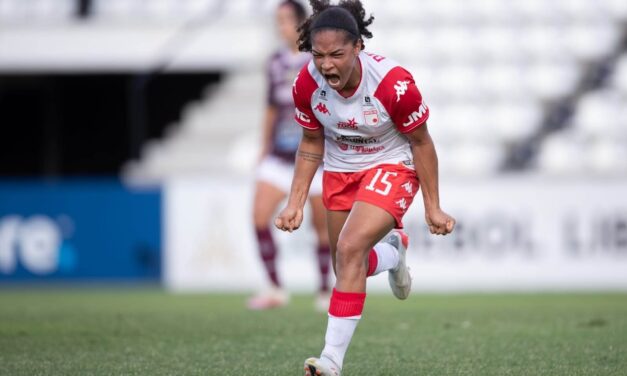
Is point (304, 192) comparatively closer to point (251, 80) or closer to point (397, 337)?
point (397, 337)

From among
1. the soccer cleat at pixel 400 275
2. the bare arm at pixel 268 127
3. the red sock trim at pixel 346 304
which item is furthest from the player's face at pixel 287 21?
the red sock trim at pixel 346 304

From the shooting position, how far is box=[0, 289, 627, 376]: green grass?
531 centimetres

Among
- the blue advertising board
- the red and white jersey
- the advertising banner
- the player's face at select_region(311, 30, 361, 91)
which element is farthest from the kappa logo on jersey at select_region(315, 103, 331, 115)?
the blue advertising board

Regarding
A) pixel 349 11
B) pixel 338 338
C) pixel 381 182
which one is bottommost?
pixel 338 338

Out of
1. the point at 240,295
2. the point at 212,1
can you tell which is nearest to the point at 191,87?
the point at 212,1

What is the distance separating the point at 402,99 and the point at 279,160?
13.3ft

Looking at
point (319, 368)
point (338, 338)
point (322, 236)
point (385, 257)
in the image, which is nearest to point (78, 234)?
point (322, 236)

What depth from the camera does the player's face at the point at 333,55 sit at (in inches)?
193

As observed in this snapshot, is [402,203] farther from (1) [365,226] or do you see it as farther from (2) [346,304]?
(2) [346,304]

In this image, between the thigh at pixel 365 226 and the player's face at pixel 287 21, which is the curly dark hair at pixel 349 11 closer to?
the thigh at pixel 365 226

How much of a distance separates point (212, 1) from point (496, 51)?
177 inches

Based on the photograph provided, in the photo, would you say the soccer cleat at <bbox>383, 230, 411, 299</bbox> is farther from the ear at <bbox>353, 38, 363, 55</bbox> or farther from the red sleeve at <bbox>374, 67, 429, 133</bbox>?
the ear at <bbox>353, 38, 363, 55</bbox>

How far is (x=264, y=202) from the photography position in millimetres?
8984

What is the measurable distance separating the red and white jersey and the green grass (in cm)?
108
